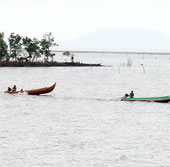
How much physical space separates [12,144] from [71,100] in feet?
96.8

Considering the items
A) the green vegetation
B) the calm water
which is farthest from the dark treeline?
the calm water

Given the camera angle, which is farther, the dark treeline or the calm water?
the dark treeline

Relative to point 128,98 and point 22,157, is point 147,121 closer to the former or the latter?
point 128,98

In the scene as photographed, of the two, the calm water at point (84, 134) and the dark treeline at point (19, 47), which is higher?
the dark treeline at point (19, 47)

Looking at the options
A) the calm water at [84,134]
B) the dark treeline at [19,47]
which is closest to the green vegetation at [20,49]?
Result: the dark treeline at [19,47]

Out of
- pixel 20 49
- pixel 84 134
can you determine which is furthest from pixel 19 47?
pixel 84 134

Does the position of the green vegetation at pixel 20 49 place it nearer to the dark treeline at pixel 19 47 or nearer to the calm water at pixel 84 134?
the dark treeline at pixel 19 47

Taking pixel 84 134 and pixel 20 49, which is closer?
pixel 84 134

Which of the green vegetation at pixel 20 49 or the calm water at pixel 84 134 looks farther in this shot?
the green vegetation at pixel 20 49

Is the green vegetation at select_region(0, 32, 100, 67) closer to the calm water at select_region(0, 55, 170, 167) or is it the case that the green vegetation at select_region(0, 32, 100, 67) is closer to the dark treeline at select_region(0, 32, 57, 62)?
the dark treeline at select_region(0, 32, 57, 62)

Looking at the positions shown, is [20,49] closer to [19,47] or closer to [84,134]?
[19,47]

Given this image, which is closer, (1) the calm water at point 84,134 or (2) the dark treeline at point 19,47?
(1) the calm water at point 84,134

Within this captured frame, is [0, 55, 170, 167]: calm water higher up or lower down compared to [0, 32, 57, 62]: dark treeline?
lower down

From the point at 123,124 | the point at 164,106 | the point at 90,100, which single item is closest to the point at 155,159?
the point at 123,124
